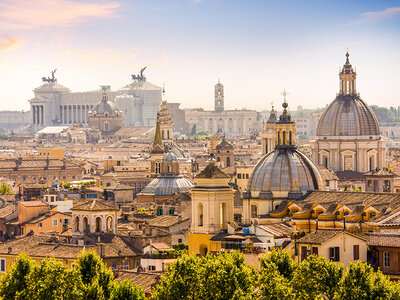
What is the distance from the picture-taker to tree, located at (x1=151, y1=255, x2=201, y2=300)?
147ft

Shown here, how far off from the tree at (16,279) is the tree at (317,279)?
973cm

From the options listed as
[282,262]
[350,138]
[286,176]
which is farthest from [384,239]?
[350,138]

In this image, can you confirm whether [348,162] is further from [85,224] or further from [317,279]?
[317,279]

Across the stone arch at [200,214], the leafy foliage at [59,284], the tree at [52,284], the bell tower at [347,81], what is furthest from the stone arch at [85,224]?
the bell tower at [347,81]

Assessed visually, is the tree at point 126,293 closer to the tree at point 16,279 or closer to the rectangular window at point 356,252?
the tree at point 16,279

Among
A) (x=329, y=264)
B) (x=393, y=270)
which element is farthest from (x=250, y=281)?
(x=393, y=270)

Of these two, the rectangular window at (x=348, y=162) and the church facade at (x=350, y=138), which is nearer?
the church facade at (x=350, y=138)

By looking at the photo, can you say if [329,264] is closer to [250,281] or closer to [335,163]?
[250,281]

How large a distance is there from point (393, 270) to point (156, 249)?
17329mm

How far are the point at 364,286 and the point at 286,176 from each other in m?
22.9

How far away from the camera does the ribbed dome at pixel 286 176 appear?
6378 cm

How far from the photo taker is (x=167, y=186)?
3755 inches

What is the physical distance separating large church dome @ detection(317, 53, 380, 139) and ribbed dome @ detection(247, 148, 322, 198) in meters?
38.6

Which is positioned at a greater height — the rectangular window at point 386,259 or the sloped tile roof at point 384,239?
the sloped tile roof at point 384,239
